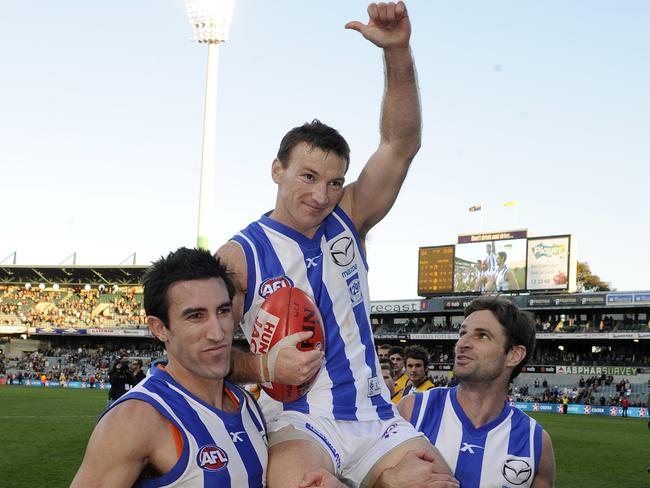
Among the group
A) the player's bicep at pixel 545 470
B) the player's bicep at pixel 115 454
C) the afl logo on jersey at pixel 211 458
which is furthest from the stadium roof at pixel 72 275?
the player's bicep at pixel 115 454

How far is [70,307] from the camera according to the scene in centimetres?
7100

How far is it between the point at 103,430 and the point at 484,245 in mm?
48123

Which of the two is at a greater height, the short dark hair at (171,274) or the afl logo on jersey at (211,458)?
the short dark hair at (171,274)

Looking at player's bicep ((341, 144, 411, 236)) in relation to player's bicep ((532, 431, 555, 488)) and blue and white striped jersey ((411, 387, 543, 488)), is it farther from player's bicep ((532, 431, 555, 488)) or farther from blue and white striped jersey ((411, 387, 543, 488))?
player's bicep ((532, 431, 555, 488))

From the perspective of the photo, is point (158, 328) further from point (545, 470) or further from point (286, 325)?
point (545, 470)

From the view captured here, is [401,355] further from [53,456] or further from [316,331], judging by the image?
[316,331]

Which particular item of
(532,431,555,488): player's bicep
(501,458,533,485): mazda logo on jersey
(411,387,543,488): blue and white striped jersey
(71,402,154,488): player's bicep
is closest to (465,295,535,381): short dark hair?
(411,387,543,488): blue and white striped jersey

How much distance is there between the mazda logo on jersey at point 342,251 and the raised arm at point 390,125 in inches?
5.2

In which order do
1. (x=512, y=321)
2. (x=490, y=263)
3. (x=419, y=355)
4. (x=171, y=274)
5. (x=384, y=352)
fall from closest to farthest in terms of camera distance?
(x=171, y=274) < (x=512, y=321) < (x=419, y=355) < (x=384, y=352) < (x=490, y=263)

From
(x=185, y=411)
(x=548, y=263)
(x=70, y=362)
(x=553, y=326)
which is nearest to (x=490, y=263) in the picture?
(x=548, y=263)

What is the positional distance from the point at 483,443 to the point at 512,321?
0.86m

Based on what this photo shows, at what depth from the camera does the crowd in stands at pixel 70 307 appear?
68.7 metres

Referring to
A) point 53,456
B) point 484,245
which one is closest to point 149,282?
point 53,456

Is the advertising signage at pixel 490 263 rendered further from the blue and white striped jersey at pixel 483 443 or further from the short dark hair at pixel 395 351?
the blue and white striped jersey at pixel 483 443
